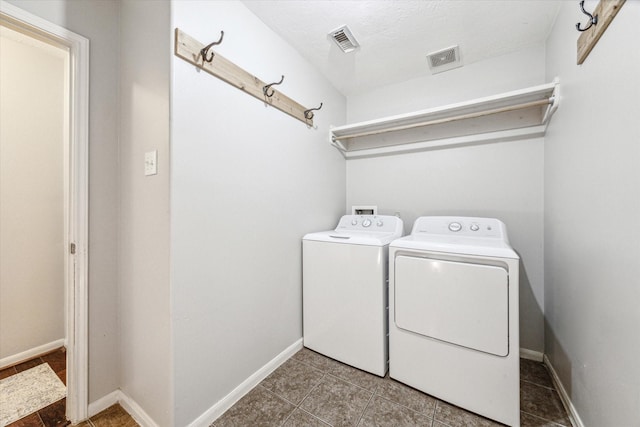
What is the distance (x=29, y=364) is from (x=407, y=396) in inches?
108

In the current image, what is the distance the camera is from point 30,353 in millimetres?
1893

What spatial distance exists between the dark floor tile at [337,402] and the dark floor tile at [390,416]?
46mm

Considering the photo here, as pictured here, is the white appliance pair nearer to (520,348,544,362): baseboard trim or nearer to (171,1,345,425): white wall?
(171,1,345,425): white wall

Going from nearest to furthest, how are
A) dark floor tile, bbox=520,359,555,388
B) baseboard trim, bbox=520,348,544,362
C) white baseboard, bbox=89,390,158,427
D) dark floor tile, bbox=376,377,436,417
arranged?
1. white baseboard, bbox=89,390,158,427
2. dark floor tile, bbox=376,377,436,417
3. dark floor tile, bbox=520,359,555,388
4. baseboard trim, bbox=520,348,544,362


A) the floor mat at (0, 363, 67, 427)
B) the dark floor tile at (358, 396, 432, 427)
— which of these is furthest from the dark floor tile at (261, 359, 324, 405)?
the floor mat at (0, 363, 67, 427)

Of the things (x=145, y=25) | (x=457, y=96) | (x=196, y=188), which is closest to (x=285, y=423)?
(x=196, y=188)

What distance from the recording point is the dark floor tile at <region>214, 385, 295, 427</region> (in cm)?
133

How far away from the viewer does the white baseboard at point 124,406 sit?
4.26ft

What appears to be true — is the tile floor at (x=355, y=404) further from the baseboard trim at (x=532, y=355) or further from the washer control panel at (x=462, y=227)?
the washer control panel at (x=462, y=227)

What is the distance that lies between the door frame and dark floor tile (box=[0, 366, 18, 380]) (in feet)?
2.89

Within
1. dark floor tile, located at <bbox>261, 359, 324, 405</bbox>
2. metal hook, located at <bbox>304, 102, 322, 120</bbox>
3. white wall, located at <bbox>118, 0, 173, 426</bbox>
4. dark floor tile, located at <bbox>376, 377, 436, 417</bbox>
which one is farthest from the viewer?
metal hook, located at <bbox>304, 102, 322, 120</bbox>

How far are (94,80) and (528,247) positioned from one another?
3151 millimetres

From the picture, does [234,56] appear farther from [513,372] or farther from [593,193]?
[513,372]

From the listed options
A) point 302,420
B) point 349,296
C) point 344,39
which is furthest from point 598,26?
point 302,420
